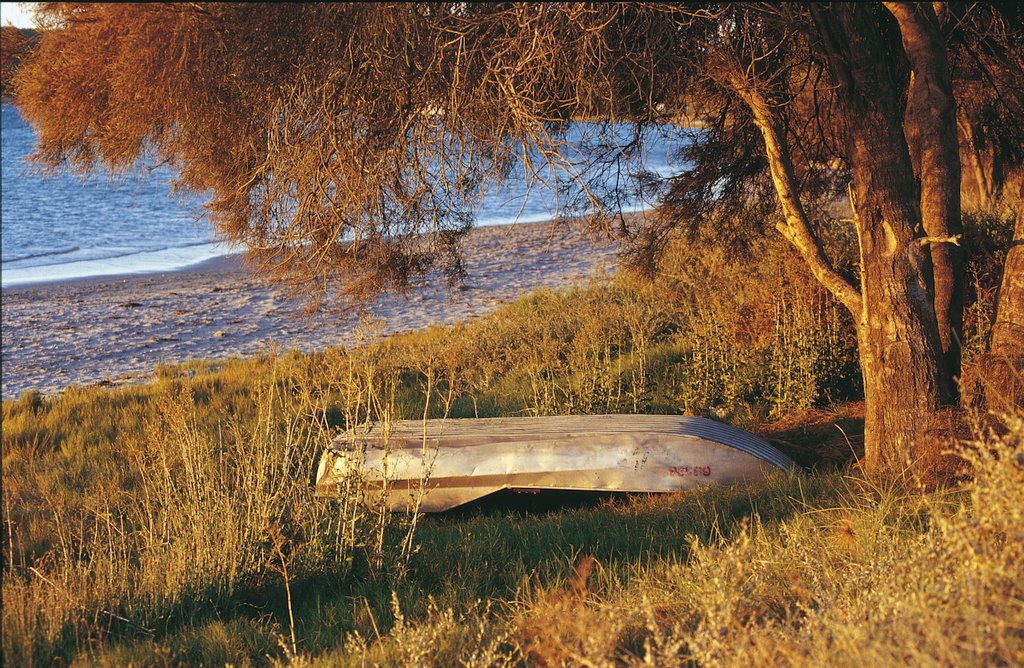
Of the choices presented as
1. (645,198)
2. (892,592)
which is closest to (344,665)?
(892,592)

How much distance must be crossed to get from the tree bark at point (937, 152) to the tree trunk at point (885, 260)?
0.21 metres

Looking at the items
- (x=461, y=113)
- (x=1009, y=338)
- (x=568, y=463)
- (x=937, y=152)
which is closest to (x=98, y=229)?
(x=461, y=113)

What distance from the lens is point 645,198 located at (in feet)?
27.6

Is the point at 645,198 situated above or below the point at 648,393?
above

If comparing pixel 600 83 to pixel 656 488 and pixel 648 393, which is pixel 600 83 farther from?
pixel 648 393

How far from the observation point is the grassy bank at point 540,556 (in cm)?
303

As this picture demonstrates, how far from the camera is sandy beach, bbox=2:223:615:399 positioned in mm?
12523

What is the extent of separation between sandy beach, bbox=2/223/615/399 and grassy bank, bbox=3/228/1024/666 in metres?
3.01

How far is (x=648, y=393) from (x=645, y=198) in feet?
6.00

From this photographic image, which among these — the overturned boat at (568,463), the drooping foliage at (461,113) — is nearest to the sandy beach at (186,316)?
the drooping foliage at (461,113)

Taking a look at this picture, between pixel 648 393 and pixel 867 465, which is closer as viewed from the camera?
pixel 867 465

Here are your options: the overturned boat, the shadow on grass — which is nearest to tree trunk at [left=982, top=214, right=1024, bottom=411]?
the shadow on grass

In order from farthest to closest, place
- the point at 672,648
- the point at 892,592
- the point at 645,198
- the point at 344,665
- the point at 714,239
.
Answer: the point at 714,239 → the point at 645,198 → the point at 344,665 → the point at 892,592 → the point at 672,648

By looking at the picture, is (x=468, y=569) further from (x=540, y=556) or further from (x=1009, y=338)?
(x=1009, y=338)
